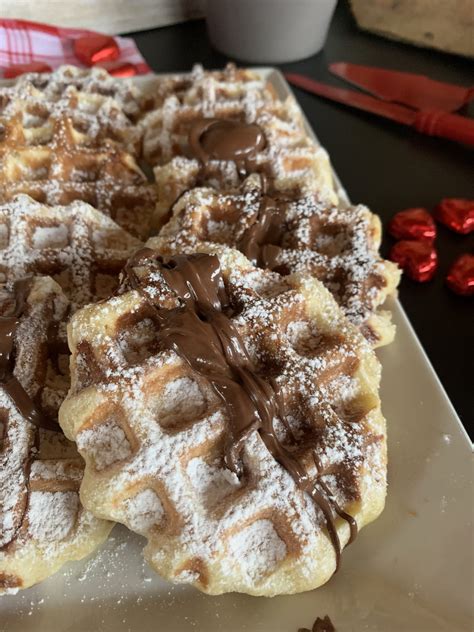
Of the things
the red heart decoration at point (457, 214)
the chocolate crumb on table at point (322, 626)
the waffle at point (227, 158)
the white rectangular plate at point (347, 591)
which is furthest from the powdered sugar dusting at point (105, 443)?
the red heart decoration at point (457, 214)

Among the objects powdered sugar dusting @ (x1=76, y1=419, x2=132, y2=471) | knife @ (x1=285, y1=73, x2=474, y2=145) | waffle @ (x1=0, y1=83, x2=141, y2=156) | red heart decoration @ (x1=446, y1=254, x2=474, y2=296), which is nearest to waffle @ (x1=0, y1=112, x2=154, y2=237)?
waffle @ (x1=0, y1=83, x2=141, y2=156)

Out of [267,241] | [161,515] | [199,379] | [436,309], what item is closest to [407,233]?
[436,309]

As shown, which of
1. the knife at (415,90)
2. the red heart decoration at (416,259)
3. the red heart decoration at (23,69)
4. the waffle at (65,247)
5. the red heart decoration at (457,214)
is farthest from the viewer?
the knife at (415,90)

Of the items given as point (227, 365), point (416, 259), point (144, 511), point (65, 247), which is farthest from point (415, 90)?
point (144, 511)

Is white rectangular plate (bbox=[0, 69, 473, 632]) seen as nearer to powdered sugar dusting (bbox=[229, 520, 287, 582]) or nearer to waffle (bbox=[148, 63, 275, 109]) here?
powdered sugar dusting (bbox=[229, 520, 287, 582])

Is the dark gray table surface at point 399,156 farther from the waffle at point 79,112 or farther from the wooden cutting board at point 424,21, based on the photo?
the waffle at point 79,112

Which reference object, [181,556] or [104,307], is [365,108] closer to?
[104,307]
